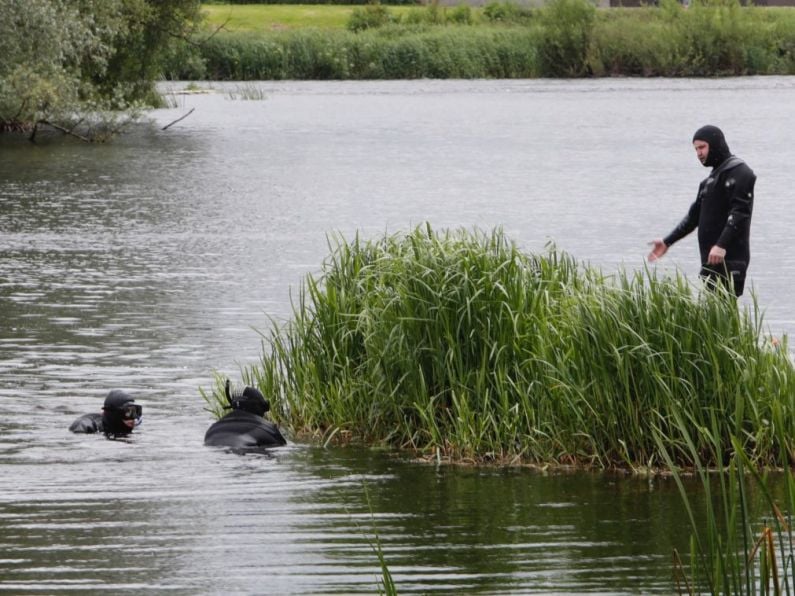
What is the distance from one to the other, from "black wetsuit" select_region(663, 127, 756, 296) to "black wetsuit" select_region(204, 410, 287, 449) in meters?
3.51

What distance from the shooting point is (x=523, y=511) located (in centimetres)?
936

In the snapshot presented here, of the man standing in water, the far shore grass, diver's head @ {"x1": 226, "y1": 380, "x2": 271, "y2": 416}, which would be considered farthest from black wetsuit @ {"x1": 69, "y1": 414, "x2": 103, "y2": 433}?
the far shore grass

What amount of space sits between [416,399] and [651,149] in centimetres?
3296

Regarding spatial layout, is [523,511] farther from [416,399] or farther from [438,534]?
[416,399]

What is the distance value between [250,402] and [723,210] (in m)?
3.96

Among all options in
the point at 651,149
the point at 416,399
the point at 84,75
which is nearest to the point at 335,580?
the point at 416,399

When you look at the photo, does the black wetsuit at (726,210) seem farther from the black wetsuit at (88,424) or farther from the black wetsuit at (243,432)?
the black wetsuit at (88,424)

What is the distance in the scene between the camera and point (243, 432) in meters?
11.0

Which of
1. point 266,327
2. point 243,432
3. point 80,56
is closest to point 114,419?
point 243,432

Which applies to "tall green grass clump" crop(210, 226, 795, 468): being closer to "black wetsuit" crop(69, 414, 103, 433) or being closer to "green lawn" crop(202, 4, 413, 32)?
"black wetsuit" crop(69, 414, 103, 433)

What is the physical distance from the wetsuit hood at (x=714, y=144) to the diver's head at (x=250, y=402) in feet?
12.5

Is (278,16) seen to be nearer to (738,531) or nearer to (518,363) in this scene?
(518,363)

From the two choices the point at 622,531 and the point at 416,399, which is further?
the point at 416,399

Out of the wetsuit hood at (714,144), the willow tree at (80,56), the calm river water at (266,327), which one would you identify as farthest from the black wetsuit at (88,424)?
the willow tree at (80,56)
